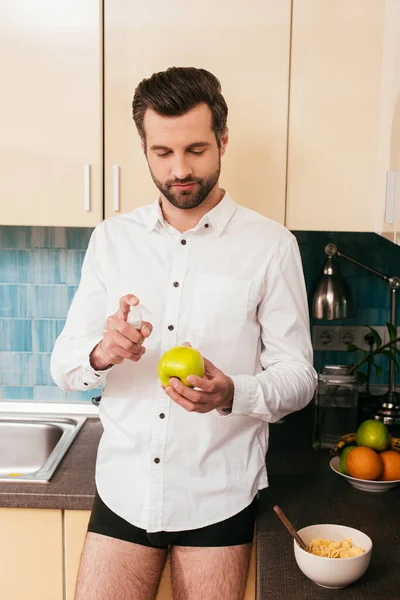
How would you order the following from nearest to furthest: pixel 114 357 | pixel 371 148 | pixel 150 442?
pixel 114 357 < pixel 150 442 < pixel 371 148

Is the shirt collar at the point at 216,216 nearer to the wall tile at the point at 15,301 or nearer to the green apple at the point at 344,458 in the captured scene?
the green apple at the point at 344,458

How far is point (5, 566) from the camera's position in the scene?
1765mm

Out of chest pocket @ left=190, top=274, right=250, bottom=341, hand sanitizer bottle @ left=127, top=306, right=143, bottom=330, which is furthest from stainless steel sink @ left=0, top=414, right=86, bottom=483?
hand sanitizer bottle @ left=127, top=306, right=143, bottom=330

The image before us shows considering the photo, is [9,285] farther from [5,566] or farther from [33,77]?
[5,566]

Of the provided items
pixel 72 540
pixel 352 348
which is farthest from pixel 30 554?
pixel 352 348

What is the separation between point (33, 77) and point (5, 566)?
1.23 metres

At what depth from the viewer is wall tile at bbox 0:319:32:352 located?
7.87 feet

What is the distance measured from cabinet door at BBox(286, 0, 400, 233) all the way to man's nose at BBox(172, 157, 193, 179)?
424 mm

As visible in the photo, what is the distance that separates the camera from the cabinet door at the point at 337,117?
6.04 ft

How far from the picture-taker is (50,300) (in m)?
2.38

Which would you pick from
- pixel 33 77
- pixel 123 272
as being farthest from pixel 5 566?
pixel 33 77

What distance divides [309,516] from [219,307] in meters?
0.50

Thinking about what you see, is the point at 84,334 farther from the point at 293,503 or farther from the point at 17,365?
the point at 17,365

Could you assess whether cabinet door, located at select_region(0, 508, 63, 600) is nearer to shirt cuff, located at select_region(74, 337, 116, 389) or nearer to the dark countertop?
shirt cuff, located at select_region(74, 337, 116, 389)
